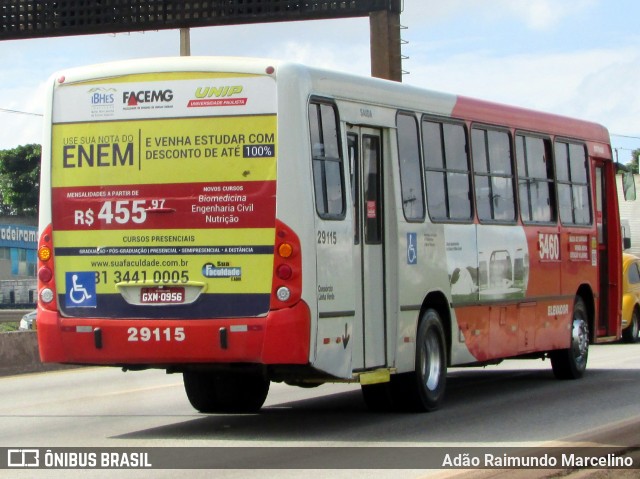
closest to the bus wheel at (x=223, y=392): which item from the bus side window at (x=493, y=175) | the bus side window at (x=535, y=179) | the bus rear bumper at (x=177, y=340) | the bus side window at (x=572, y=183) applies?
the bus rear bumper at (x=177, y=340)

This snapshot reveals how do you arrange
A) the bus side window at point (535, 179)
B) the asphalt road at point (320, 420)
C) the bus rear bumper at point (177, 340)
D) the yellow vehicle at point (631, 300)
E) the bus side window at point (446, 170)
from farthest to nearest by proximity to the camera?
the yellow vehicle at point (631, 300), the bus side window at point (535, 179), the bus side window at point (446, 170), the bus rear bumper at point (177, 340), the asphalt road at point (320, 420)

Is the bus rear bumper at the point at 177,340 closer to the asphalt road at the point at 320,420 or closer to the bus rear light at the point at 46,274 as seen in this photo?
the bus rear light at the point at 46,274

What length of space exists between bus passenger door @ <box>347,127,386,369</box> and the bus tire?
659 millimetres

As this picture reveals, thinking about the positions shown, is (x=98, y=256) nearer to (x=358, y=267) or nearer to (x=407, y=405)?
(x=358, y=267)

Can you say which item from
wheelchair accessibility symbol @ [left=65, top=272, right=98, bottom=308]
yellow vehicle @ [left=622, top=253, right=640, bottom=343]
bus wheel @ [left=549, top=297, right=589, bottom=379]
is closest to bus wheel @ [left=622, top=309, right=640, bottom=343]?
yellow vehicle @ [left=622, top=253, right=640, bottom=343]

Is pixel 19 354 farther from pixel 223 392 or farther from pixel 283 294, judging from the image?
pixel 283 294

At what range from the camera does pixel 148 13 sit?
2489 centimetres

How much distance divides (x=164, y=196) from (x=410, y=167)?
2902mm

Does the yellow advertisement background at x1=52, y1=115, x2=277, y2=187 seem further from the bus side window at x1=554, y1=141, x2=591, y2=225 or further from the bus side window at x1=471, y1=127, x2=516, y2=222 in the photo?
the bus side window at x1=554, y1=141, x2=591, y2=225

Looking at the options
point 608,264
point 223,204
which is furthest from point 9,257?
point 223,204

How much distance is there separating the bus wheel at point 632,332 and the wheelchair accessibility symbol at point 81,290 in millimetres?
16886

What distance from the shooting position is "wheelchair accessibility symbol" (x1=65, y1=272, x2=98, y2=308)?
11977 mm

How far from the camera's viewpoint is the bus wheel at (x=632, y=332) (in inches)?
1059

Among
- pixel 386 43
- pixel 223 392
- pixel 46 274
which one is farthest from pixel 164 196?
pixel 386 43
